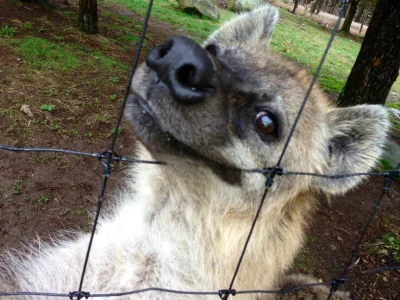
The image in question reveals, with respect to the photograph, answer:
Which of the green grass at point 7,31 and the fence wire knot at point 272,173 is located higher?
the fence wire knot at point 272,173

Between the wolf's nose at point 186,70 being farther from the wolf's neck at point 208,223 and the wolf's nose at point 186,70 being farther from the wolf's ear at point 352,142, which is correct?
the wolf's ear at point 352,142

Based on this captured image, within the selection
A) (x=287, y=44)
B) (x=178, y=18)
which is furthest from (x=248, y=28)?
(x=287, y=44)

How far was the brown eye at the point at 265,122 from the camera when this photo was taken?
69.7 inches

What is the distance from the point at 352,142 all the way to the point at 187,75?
1.11 metres

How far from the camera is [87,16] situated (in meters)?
6.77

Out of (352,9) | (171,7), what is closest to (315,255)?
(171,7)

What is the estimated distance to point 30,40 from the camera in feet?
19.0

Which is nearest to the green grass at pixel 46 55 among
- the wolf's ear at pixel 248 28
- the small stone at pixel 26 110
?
the small stone at pixel 26 110

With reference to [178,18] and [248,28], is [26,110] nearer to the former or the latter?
[248,28]

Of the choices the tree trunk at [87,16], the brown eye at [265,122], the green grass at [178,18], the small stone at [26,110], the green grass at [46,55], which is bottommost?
the small stone at [26,110]

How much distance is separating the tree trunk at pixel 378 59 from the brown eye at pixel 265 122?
3261mm

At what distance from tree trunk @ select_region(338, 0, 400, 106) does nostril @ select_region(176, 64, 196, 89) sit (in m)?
3.74

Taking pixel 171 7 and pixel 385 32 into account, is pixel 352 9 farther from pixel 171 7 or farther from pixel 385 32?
pixel 385 32

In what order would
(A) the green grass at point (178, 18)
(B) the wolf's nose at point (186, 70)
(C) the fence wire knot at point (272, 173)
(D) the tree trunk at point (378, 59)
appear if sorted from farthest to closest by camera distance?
(A) the green grass at point (178, 18) < (D) the tree trunk at point (378, 59) < (C) the fence wire knot at point (272, 173) < (B) the wolf's nose at point (186, 70)
